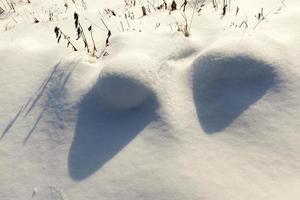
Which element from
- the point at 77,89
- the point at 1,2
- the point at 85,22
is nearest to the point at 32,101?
the point at 77,89

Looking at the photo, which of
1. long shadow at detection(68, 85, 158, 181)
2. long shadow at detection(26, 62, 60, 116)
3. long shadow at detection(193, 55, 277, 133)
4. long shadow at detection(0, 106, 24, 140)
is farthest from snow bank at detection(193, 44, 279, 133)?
long shadow at detection(0, 106, 24, 140)

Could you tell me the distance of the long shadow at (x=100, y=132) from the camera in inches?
96.1

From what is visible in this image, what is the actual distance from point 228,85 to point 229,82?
0.02 m

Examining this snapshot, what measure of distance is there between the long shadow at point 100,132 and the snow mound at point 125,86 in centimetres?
4

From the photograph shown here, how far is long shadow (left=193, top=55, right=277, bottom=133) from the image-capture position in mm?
2543

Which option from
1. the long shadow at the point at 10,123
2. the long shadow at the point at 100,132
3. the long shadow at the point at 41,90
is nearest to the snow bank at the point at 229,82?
the long shadow at the point at 100,132

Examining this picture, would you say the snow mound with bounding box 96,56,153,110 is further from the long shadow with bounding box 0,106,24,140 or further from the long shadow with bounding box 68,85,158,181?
the long shadow with bounding box 0,106,24,140

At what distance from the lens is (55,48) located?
10.8 feet

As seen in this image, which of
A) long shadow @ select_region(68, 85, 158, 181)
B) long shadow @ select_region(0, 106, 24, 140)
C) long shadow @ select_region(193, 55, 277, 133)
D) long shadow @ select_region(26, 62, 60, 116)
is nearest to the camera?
long shadow @ select_region(68, 85, 158, 181)

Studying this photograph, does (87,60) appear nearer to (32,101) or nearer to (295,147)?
(32,101)

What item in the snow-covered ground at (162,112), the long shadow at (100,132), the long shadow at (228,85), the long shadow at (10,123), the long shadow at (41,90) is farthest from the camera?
the long shadow at (41,90)

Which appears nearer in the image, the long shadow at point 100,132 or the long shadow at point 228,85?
the long shadow at point 100,132

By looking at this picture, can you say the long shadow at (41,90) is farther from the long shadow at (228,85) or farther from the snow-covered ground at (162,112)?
the long shadow at (228,85)

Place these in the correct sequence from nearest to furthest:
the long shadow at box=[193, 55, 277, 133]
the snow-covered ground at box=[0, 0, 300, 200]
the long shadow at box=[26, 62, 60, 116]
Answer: the snow-covered ground at box=[0, 0, 300, 200]
the long shadow at box=[193, 55, 277, 133]
the long shadow at box=[26, 62, 60, 116]
